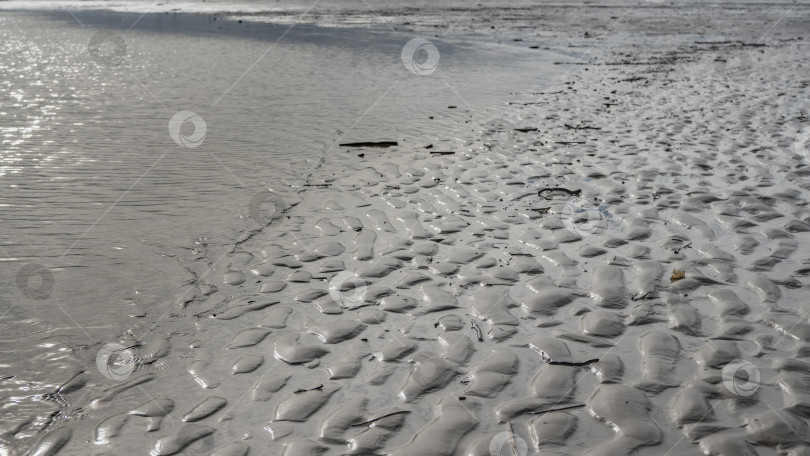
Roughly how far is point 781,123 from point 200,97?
958 centimetres

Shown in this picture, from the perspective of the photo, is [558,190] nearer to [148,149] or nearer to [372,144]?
[372,144]

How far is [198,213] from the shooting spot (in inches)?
250

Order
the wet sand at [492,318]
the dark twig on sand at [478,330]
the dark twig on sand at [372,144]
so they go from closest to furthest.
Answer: the wet sand at [492,318] → the dark twig on sand at [478,330] → the dark twig on sand at [372,144]

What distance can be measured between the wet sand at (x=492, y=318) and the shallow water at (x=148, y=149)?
248mm

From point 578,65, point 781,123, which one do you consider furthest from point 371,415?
point 578,65

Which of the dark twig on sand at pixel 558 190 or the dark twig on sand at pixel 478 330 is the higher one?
the dark twig on sand at pixel 558 190

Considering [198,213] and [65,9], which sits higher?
[65,9]

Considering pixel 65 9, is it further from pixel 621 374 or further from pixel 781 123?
pixel 621 374

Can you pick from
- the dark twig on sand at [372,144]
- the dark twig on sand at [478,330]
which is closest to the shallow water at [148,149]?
the dark twig on sand at [372,144]

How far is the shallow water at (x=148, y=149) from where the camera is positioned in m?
4.44

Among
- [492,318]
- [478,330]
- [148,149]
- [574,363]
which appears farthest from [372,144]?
[574,363]

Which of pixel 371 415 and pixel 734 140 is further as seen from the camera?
pixel 734 140

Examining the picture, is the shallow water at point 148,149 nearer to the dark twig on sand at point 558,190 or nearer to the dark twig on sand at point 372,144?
the dark twig on sand at point 372,144

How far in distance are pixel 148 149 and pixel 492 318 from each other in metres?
5.79
